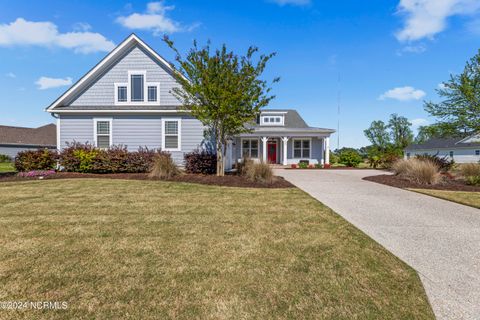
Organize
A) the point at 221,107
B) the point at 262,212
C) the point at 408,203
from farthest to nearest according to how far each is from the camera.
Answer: the point at 221,107
the point at 408,203
the point at 262,212

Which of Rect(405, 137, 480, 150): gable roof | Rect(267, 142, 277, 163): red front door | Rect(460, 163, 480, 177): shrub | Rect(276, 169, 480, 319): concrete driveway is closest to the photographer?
Rect(276, 169, 480, 319): concrete driveway

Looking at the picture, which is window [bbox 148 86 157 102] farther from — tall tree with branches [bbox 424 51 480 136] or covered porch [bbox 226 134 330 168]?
tall tree with branches [bbox 424 51 480 136]

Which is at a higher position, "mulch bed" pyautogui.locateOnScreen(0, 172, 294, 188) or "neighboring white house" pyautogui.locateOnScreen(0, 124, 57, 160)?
"neighboring white house" pyautogui.locateOnScreen(0, 124, 57, 160)

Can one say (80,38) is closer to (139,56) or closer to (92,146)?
Result: (139,56)

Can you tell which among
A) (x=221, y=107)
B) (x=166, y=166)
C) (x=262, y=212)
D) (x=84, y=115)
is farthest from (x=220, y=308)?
(x=84, y=115)

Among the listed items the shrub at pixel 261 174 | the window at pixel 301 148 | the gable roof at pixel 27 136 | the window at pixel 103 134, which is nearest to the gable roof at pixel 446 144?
the window at pixel 301 148

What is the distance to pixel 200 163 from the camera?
1182 cm

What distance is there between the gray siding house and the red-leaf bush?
147cm

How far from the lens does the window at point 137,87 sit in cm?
1311

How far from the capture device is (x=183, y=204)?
19.6ft

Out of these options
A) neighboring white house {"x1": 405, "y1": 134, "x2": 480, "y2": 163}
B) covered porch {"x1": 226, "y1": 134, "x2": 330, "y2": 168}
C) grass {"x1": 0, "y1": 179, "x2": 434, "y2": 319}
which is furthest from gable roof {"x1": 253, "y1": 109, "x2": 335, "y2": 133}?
neighboring white house {"x1": 405, "y1": 134, "x2": 480, "y2": 163}

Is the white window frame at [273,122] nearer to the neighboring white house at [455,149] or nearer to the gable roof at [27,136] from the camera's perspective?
the neighboring white house at [455,149]

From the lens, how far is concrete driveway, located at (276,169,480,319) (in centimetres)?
247

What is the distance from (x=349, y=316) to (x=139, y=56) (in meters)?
14.9
